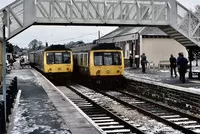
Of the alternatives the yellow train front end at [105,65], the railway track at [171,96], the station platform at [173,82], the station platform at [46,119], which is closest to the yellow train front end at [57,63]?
the yellow train front end at [105,65]

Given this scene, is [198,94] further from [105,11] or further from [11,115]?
[105,11]

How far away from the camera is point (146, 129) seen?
36.4 ft

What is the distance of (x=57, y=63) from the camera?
2678 cm

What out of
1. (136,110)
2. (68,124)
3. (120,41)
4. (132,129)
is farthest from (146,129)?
(120,41)

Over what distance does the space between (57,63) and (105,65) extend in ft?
16.4

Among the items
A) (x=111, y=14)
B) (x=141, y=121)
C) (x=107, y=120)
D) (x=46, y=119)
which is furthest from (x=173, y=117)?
(x=111, y=14)

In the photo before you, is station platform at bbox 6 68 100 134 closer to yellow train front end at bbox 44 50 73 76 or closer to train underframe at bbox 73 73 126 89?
train underframe at bbox 73 73 126 89

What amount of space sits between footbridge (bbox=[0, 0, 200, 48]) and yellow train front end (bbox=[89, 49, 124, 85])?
5.91 feet

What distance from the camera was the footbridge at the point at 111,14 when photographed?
21703 millimetres

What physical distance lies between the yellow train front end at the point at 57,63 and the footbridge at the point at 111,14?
3.90m

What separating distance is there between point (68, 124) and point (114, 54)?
13266mm

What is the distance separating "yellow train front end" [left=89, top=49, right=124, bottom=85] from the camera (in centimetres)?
2295

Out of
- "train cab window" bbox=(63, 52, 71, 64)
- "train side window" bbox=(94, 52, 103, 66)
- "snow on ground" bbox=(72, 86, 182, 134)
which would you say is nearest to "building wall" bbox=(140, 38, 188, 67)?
"train cab window" bbox=(63, 52, 71, 64)

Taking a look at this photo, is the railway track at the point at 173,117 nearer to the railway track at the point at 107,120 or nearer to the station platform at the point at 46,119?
the railway track at the point at 107,120
